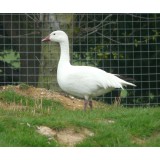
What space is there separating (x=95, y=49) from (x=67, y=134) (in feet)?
23.1

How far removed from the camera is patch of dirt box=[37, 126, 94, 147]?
9477 mm

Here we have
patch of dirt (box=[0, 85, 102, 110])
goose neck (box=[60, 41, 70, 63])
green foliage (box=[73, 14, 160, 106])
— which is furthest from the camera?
green foliage (box=[73, 14, 160, 106])

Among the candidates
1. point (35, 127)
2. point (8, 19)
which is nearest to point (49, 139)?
point (35, 127)

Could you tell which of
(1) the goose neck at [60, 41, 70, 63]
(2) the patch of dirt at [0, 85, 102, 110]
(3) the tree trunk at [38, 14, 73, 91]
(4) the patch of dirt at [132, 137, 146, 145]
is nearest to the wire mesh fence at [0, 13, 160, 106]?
(3) the tree trunk at [38, 14, 73, 91]

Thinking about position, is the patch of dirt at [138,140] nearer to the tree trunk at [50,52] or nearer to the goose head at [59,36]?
the goose head at [59,36]

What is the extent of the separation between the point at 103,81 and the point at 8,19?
234 inches

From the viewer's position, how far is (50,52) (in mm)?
15820

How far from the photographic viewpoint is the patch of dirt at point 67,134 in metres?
9.48

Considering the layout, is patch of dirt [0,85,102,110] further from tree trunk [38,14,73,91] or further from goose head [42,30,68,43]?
goose head [42,30,68,43]

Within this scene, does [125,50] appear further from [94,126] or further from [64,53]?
[94,126]

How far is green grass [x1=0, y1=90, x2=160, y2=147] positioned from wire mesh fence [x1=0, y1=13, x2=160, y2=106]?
14.3ft

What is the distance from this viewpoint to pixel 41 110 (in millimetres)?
11875

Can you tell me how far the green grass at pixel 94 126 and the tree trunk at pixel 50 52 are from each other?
14.0ft

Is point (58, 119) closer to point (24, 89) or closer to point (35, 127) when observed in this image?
point (35, 127)
